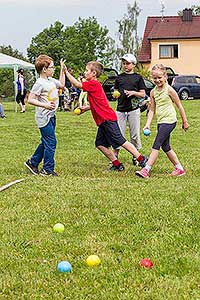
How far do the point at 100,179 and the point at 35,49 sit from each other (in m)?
67.5

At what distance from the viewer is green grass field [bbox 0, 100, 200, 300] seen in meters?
4.32

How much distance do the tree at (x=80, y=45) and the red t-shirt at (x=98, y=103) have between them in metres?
52.7

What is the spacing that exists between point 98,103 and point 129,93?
724 millimetres

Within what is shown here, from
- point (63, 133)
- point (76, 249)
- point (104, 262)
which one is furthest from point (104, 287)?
point (63, 133)

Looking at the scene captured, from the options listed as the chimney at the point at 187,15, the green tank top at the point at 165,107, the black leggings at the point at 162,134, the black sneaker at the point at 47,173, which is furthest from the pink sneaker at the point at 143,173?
the chimney at the point at 187,15

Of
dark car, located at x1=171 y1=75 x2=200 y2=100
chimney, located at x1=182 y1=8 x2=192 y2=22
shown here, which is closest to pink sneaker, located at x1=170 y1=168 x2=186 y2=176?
dark car, located at x1=171 y1=75 x2=200 y2=100

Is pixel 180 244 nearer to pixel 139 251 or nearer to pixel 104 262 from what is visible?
pixel 139 251

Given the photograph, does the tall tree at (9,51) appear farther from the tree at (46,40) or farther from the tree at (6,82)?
the tree at (6,82)

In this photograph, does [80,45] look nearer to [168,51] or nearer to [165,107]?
[168,51]

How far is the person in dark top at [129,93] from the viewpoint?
9.33 m

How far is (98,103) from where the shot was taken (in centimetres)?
876

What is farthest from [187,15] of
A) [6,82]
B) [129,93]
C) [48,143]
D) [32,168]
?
[48,143]

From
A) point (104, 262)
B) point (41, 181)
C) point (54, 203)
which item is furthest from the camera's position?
point (41, 181)

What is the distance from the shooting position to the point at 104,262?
4789 mm
